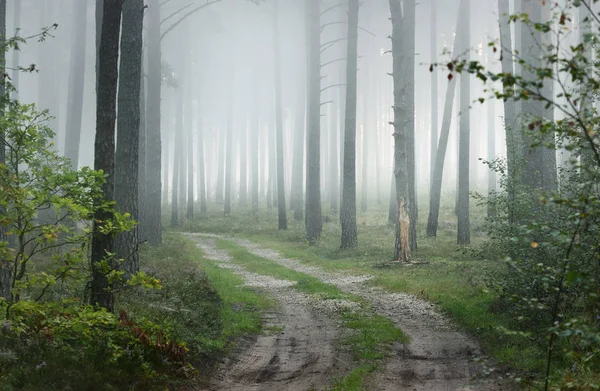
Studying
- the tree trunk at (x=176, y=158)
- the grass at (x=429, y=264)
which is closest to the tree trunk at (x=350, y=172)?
the grass at (x=429, y=264)

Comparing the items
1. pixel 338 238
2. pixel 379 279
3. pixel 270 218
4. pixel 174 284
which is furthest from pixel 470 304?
pixel 270 218

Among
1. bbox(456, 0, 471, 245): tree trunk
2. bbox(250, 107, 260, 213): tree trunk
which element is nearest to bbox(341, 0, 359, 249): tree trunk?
bbox(456, 0, 471, 245): tree trunk

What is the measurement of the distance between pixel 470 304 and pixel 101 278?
7.54 meters

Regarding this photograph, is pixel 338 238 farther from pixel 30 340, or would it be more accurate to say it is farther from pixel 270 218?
pixel 30 340

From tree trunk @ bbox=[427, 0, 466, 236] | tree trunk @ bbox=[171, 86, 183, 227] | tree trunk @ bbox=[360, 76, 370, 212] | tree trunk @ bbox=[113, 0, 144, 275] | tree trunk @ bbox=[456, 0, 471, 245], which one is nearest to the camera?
tree trunk @ bbox=[113, 0, 144, 275]

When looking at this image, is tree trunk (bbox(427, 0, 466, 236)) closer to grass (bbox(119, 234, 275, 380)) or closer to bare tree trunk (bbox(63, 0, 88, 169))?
grass (bbox(119, 234, 275, 380))

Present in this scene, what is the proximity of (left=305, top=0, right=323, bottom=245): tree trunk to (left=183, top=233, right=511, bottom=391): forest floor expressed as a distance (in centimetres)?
1108

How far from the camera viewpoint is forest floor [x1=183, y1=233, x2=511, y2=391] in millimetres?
7711

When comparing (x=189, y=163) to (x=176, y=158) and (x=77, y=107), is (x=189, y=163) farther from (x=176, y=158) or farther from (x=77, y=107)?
(x=77, y=107)

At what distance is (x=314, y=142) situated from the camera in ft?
92.3

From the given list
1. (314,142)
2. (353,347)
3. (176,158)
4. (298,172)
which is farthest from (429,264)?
(176,158)

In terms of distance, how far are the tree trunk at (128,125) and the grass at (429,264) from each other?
696 centimetres

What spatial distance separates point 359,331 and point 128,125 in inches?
286

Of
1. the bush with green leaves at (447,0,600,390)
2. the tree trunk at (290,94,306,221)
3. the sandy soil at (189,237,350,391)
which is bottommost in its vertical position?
the sandy soil at (189,237,350,391)
